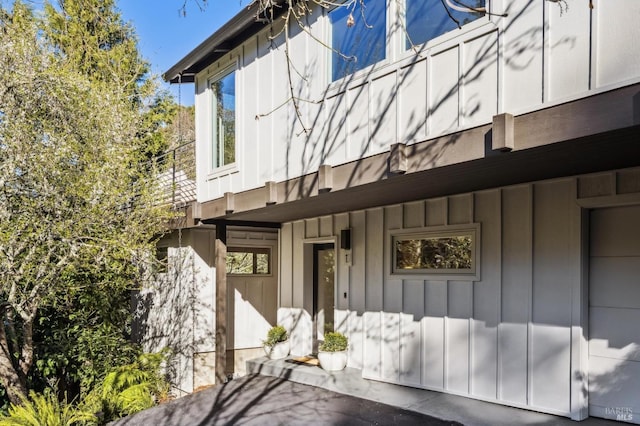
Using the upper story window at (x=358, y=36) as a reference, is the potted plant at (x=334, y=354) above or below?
below

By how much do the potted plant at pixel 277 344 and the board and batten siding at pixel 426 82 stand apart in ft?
7.76

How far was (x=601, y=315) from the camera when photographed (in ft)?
13.3

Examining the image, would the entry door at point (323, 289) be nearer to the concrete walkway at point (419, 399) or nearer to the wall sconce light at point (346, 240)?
the wall sconce light at point (346, 240)

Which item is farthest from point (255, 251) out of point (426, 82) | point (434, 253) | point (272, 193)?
point (426, 82)


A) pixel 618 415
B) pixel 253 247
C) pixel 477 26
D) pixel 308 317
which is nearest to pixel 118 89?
pixel 253 247

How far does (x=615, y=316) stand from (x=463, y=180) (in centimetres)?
174

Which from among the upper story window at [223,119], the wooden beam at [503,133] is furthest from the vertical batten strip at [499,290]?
the upper story window at [223,119]

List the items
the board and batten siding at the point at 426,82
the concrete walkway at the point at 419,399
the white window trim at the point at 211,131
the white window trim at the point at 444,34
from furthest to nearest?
the white window trim at the point at 211,131 → the concrete walkway at the point at 419,399 → the white window trim at the point at 444,34 → the board and batten siding at the point at 426,82

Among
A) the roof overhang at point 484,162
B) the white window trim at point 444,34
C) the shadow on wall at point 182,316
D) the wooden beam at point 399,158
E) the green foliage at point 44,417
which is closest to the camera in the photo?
the roof overhang at point 484,162

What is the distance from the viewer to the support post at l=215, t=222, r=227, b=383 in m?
7.04

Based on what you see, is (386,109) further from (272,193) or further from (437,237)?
(272,193)

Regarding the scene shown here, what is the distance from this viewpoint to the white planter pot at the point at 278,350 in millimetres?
7121

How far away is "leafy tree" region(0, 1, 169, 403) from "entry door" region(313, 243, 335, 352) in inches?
103

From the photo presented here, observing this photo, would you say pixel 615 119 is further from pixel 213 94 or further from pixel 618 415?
pixel 213 94
